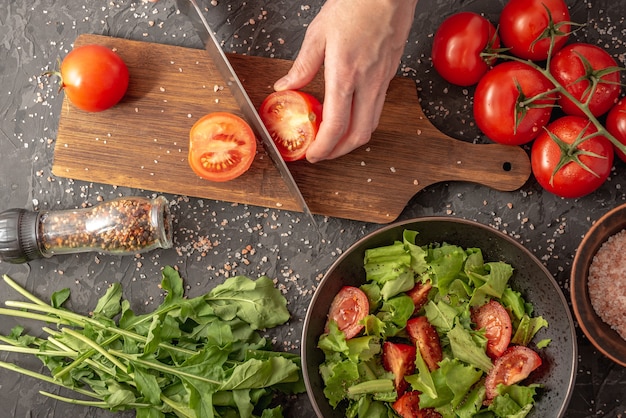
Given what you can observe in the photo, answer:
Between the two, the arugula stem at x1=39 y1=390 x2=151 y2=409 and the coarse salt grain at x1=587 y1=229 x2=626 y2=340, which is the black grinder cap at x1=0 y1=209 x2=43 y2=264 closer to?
the arugula stem at x1=39 y1=390 x2=151 y2=409

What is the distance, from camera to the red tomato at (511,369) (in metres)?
1.56

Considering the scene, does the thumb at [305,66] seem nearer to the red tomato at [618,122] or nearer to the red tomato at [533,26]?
the red tomato at [533,26]

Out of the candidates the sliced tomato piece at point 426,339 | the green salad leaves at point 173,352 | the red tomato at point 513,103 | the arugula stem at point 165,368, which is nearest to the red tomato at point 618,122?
the red tomato at point 513,103

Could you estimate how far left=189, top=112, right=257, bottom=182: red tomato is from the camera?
1652 mm

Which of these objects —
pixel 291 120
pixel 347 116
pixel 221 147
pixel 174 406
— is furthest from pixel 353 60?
pixel 174 406

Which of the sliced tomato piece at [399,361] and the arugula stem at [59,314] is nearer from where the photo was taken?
the sliced tomato piece at [399,361]

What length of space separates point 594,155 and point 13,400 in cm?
151

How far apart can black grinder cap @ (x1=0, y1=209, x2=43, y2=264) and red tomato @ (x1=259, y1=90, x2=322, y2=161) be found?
62cm

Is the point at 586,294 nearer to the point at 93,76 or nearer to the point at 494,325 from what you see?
the point at 494,325

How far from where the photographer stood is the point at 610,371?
1685 mm

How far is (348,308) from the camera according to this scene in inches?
64.1

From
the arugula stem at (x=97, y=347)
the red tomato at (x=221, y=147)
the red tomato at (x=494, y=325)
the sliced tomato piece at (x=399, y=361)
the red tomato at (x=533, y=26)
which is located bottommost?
the arugula stem at (x=97, y=347)

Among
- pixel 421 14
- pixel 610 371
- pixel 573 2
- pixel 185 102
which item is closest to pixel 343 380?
pixel 610 371

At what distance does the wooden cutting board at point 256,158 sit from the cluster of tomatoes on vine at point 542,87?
90 mm
